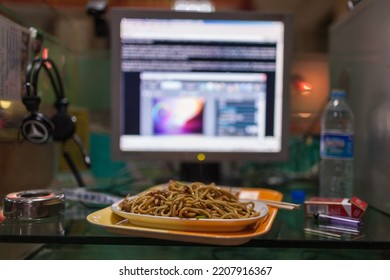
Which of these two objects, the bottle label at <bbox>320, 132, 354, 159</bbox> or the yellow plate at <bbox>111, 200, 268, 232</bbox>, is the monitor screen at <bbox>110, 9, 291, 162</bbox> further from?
the yellow plate at <bbox>111, 200, 268, 232</bbox>

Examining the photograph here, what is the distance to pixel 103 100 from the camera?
1.21m

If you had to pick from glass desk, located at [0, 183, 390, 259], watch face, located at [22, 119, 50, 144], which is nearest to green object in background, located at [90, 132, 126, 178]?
watch face, located at [22, 119, 50, 144]

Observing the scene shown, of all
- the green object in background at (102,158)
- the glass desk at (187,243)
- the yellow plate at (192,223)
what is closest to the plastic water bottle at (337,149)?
the glass desk at (187,243)

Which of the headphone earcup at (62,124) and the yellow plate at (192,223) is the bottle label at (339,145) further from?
the headphone earcup at (62,124)

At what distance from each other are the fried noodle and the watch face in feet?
0.85

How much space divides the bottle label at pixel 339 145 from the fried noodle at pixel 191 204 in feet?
0.95

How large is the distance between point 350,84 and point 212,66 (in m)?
0.36

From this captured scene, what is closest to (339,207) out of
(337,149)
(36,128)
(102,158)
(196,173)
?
(337,149)

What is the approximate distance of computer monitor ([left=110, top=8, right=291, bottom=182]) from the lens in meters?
1.00

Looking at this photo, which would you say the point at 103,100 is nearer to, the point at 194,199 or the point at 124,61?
the point at 124,61

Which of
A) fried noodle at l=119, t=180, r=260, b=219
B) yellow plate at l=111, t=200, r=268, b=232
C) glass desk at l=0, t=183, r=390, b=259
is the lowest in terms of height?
glass desk at l=0, t=183, r=390, b=259

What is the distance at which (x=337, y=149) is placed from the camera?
2.82 ft

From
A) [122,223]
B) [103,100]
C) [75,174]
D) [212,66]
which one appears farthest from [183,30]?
[122,223]

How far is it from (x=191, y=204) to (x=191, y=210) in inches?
0.7
